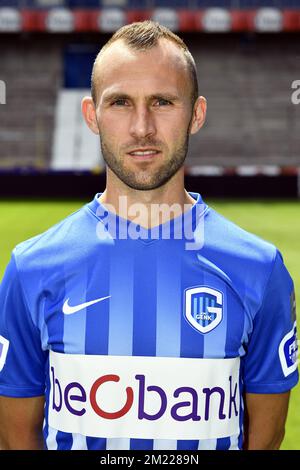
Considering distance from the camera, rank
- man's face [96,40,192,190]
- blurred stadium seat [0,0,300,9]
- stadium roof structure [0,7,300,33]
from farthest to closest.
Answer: blurred stadium seat [0,0,300,9] < stadium roof structure [0,7,300,33] < man's face [96,40,192,190]

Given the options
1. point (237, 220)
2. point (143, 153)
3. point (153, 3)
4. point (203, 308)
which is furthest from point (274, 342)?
point (153, 3)

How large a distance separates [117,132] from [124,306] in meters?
0.37

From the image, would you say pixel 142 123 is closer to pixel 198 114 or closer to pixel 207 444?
pixel 198 114

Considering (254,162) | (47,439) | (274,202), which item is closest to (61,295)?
(47,439)

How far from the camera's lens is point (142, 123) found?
4.72 feet

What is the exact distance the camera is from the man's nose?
1436mm

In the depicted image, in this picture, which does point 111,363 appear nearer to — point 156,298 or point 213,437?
point 156,298

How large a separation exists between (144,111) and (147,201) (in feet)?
0.68

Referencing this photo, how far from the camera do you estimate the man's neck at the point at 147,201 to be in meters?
1.54

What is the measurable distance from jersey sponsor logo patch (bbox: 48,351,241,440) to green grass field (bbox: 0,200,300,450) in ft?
19.0

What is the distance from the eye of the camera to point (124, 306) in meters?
1.52

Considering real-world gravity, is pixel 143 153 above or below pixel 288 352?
above

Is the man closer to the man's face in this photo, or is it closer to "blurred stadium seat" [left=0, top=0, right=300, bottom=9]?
the man's face

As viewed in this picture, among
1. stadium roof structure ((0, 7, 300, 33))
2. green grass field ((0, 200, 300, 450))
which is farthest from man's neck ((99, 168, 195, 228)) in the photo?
stadium roof structure ((0, 7, 300, 33))
